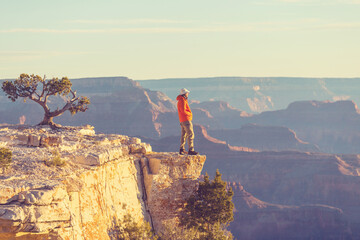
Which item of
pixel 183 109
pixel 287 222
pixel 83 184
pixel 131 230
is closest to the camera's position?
pixel 83 184

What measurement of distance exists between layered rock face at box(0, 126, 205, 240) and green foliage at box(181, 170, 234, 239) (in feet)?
1.27

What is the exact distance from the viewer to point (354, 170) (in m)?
134

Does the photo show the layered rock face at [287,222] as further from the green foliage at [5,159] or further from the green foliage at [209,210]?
the green foliage at [5,159]

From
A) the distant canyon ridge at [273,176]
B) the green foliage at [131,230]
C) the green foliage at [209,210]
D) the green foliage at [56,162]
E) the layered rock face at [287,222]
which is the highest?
the distant canyon ridge at [273,176]

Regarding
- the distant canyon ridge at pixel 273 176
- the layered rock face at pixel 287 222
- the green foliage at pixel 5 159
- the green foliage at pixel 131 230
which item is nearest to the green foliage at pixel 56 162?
the green foliage at pixel 5 159

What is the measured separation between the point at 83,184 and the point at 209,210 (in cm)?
506

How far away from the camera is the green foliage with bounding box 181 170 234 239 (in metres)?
21.1

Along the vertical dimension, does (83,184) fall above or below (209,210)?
above

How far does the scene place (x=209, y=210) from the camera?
21.1m

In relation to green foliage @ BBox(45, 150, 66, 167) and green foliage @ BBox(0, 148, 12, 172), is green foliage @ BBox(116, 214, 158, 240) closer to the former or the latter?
green foliage @ BBox(45, 150, 66, 167)

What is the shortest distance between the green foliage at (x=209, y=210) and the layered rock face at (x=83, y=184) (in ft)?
1.27

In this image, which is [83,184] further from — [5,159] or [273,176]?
[273,176]

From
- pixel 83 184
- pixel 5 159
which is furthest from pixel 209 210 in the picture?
pixel 5 159

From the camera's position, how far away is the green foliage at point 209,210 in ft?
69.2
